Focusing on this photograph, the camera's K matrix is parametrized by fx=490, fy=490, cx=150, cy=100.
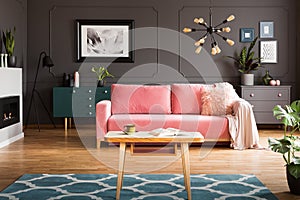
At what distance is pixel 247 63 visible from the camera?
8500 mm

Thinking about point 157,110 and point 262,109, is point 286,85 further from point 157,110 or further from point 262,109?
point 157,110

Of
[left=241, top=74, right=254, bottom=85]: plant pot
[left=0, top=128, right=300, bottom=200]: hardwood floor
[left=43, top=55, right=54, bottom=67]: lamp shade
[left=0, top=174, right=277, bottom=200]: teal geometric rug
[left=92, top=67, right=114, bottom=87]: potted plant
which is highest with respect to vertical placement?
[left=43, top=55, right=54, bottom=67]: lamp shade

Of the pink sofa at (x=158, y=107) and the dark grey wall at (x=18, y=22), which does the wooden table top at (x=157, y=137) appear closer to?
the pink sofa at (x=158, y=107)

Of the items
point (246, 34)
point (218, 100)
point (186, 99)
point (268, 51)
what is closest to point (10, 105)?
point (186, 99)

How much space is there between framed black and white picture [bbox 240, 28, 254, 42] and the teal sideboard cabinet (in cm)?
255

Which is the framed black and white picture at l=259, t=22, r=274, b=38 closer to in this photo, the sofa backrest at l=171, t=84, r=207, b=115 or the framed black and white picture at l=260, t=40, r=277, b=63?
the framed black and white picture at l=260, t=40, r=277, b=63

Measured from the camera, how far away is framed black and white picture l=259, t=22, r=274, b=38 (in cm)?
870

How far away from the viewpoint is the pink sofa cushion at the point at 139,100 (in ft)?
22.5

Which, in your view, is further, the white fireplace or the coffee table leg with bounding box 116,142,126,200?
the white fireplace

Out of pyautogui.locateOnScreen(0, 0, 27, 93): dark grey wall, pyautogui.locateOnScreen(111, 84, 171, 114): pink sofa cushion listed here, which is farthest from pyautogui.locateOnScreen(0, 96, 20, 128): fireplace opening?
pyautogui.locateOnScreen(111, 84, 171, 114): pink sofa cushion

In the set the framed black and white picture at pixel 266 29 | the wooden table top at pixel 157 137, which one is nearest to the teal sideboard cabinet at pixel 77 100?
the framed black and white picture at pixel 266 29

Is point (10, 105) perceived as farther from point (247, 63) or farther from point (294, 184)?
point (294, 184)

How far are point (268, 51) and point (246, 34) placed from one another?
50cm

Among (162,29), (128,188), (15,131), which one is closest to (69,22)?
(162,29)
